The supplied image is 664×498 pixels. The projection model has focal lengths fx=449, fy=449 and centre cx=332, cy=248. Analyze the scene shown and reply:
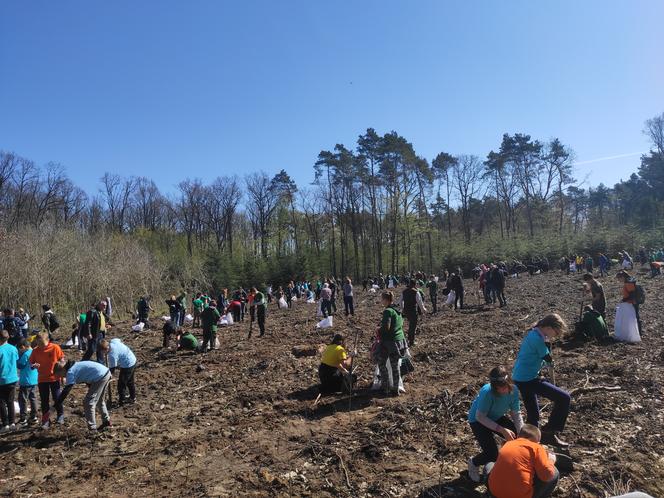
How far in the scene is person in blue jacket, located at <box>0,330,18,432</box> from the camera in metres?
6.90

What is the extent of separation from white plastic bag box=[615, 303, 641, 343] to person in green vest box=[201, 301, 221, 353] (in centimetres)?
979

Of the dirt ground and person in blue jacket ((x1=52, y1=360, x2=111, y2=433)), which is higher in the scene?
person in blue jacket ((x1=52, y1=360, x2=111, y2=433))

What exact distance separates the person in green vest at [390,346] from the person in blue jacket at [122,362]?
Result: 435cm

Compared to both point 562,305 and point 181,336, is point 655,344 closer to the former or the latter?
point 562,305

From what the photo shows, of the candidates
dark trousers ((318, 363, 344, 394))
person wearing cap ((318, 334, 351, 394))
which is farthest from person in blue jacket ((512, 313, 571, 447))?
dark trousers ((318, 363, 344, 394))

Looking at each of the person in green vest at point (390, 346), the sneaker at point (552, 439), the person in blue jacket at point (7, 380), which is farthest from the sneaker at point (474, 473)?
the person in blue jacket at point (7, 380)

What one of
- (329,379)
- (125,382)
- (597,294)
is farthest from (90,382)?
(597,294)

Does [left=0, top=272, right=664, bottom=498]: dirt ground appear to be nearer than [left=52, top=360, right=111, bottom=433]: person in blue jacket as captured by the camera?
Yes

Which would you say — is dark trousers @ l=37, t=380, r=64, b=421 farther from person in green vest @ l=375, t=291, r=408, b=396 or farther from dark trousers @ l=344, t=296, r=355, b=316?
dark trousers @ l=344, t=296, r=355, b=316

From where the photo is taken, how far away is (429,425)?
5.96m

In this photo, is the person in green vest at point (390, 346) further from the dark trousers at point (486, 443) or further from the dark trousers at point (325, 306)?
the dark trousers at point (325, 306)

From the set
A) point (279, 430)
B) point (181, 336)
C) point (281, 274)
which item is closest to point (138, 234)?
point (281, 274)

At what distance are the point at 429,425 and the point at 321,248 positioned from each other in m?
49.9

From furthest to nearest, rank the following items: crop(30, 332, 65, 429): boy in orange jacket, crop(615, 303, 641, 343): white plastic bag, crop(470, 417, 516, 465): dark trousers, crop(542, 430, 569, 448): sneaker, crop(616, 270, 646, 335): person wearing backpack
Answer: crop(615, 303, 641, 343): white plastic bag, crop(616, 270, 646, 335): person wearing backpack, crop(30, 332, 65, 429): boy in orange jacket, crop(542, 430, 569, 448): sneaker, crop(470, 417, 516, 465): dark trousers
